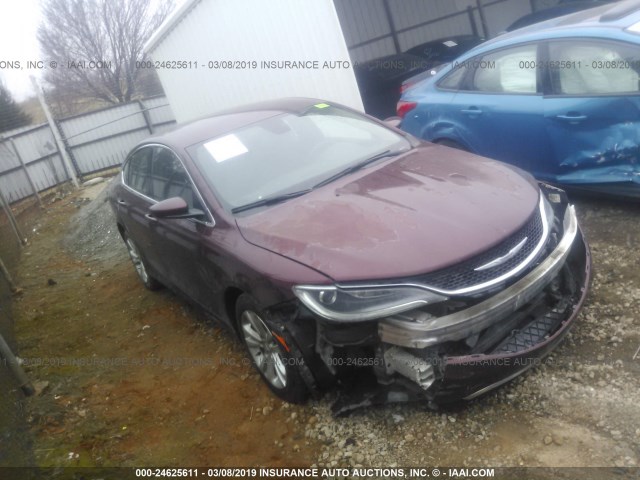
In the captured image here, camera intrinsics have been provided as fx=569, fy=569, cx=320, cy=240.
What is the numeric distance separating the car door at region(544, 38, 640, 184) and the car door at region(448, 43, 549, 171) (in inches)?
6.1


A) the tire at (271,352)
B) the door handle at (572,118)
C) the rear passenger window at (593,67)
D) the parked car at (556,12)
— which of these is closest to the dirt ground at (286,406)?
the tire at (271,352)

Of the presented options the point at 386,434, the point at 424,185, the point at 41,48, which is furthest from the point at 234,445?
the point at 41,48

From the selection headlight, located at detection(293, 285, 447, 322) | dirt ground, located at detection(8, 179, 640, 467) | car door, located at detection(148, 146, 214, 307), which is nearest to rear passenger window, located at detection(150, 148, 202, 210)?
car door, located at detection(148, 146, 214, 307)

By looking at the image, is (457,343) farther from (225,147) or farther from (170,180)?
(170,180)

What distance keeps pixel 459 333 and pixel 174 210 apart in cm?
196

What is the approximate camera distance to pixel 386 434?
3.04 meters

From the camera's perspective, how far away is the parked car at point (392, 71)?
9711 mm

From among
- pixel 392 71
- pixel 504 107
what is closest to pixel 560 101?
pixel 504 107

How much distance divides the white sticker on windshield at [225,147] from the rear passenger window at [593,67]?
101 inches

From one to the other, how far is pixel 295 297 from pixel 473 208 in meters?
1.08

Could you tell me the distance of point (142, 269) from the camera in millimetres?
5770

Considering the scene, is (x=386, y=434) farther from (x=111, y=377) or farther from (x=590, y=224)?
(x=590, y=224)

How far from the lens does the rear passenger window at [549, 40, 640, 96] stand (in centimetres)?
404

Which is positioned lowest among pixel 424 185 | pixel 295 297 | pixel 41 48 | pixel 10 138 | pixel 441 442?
pixel 441 442
